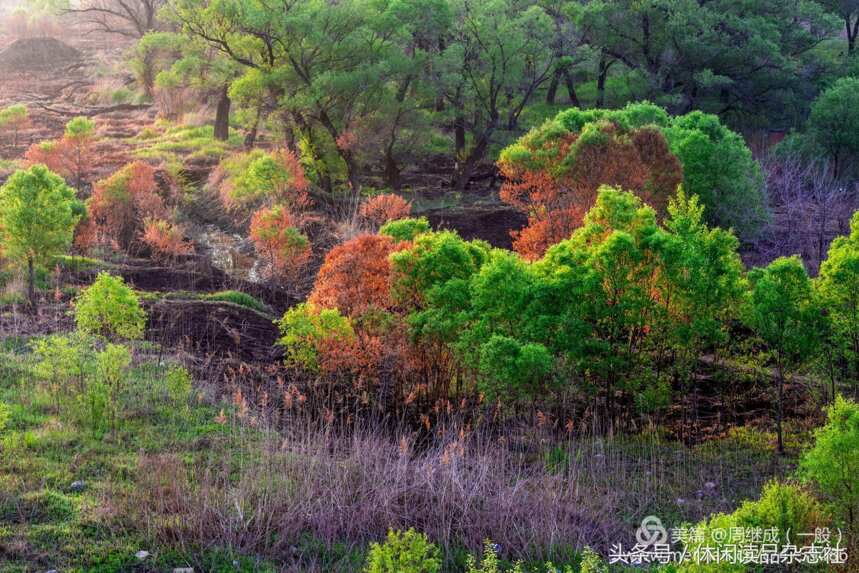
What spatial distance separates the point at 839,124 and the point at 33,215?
97.0 ft

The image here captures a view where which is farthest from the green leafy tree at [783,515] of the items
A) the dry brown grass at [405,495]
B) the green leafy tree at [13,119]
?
the green leafy tree at [13,119]

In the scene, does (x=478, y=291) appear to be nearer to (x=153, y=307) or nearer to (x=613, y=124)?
(x=153, y=307)

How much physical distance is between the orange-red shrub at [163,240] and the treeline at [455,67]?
7565mm

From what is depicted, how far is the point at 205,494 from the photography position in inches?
414

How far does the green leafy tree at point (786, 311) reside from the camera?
14.1m

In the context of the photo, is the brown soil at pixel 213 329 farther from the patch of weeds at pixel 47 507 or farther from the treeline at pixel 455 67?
the treeline at pixel 455 67

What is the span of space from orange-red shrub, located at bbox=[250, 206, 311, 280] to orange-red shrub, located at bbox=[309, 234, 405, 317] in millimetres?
6497

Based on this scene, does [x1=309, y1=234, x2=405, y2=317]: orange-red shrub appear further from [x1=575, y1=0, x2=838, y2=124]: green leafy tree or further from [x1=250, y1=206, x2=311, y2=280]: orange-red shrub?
[x1=575, y1=0, x2=838, y2=124]: green leafy tree

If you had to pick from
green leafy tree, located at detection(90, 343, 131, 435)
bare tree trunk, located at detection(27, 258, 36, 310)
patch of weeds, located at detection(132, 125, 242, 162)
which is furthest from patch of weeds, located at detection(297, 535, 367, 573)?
patch of weeds, located at detection(132, 125, 242, 162)

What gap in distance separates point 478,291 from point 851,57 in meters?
37.3

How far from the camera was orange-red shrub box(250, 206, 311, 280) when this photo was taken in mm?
22734

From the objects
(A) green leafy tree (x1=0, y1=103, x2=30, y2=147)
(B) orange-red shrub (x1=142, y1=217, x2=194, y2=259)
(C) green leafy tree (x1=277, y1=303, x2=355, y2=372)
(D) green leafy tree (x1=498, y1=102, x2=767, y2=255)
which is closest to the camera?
(C) green leafy tree (x1=277, y1=303, x2=355, y2=372)

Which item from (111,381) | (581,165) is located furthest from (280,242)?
(111,381)

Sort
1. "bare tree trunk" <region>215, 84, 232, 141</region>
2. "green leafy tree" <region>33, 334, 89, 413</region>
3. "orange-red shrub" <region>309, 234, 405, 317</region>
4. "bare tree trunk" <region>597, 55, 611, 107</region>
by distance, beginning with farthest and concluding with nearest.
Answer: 1. "bare tree trunk" <region>597, 55, 611, 107</region>
2. "bare tree trunk" <region>215, 84, 232, 141</region>
3. "orange-red shrub" <region>309, 234, 405, 317</region>
4. "green leafy tree" <region>33, 334, 89, 413</region>
